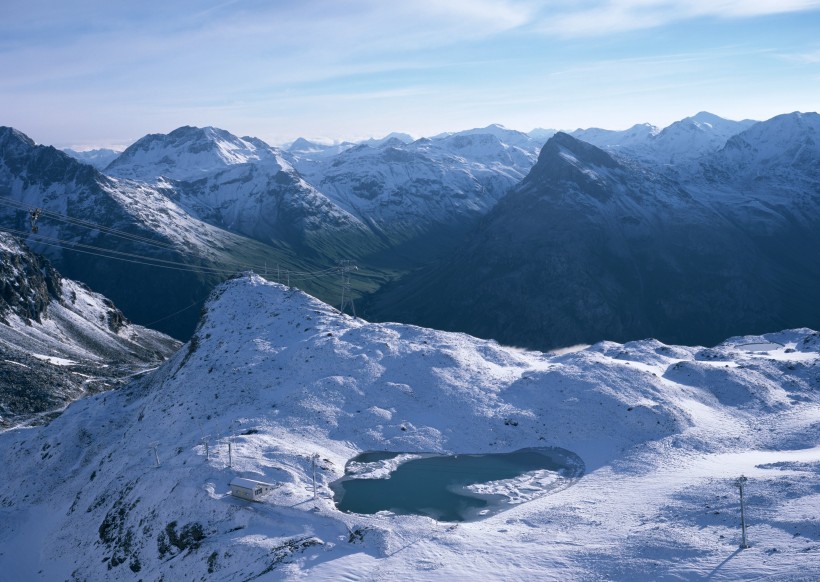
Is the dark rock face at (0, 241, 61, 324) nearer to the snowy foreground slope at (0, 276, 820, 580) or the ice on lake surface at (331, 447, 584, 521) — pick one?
the snowy foreground slope at (0, 276, 820, 580)

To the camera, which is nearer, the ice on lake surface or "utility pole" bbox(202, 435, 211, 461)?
the ice on lake surface

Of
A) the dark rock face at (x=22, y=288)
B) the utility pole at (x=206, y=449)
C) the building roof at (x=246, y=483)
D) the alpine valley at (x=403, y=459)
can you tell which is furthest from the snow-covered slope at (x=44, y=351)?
the building roof at (x=246, y=483)

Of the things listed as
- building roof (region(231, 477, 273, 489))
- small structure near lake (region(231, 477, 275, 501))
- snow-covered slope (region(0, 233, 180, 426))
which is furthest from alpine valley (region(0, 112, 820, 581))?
snow-covered slope (region(0, 233, 180, 426))

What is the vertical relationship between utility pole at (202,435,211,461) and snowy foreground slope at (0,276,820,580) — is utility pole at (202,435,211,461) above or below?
above

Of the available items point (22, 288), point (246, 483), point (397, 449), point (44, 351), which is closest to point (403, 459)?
point (397, 449)

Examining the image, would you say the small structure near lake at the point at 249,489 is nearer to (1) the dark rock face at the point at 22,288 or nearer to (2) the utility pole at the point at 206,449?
(2) the utility pole at the point at 206,449

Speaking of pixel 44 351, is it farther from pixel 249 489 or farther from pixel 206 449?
pixel 249 489
